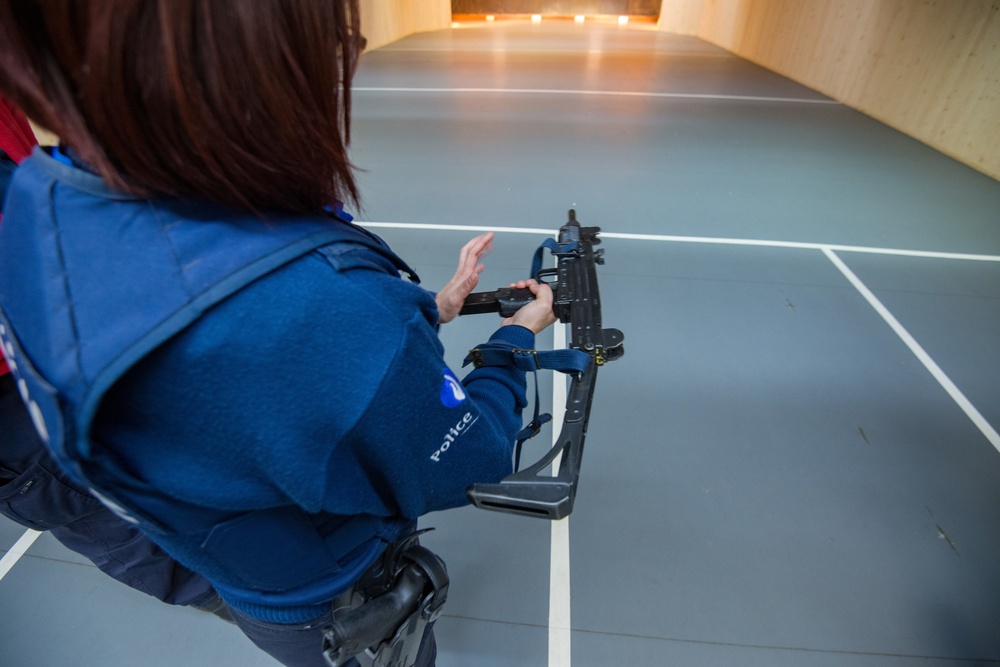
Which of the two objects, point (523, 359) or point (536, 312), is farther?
point (536, 312)

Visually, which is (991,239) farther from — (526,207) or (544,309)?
(544,309)

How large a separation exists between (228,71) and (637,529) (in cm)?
163

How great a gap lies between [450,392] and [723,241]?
3.03 m

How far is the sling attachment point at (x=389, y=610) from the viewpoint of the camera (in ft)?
2.45

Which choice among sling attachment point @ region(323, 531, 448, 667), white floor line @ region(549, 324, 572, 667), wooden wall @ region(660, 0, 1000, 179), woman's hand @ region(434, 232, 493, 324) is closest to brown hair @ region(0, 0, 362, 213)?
sling attachment point @ region(323, 531, 448, 667)

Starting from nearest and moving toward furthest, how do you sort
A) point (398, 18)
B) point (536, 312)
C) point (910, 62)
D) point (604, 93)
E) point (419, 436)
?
point (419, 436)
point (536, 312)
point (910, 62)
point (604, 93)
point (398, 18)

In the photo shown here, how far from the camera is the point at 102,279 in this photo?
→ 42cm

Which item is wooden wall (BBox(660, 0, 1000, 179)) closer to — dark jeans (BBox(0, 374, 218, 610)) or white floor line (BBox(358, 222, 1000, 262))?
white floor line (BBox(358, 222, 1000, 262))

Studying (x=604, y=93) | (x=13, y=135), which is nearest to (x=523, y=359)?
(x=13, y=135)

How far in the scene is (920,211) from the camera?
3502 millimetres

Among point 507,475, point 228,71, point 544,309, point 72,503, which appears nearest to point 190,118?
point 228,71

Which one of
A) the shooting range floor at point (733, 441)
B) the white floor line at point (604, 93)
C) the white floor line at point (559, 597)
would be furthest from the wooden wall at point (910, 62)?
the white floor line at point (559, 597)

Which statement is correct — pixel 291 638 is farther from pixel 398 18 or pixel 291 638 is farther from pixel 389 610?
pixel 398 18

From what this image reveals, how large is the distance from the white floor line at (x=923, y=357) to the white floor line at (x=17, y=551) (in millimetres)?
3377
